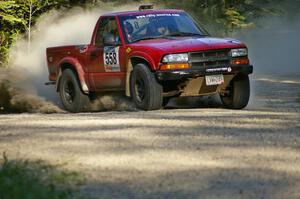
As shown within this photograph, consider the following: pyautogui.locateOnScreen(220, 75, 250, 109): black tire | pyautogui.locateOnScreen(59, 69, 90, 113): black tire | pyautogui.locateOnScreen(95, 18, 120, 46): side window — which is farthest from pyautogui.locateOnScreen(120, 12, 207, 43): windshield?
pyautogui.locateOnScreen(59, 69, 90, 113): black tire

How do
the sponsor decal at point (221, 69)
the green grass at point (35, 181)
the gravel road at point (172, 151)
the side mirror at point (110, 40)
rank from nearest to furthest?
the green grass at point (35, 181) < the gravel road at point (172, 151) < the sponsor decal at point (221, 69) < the side mirror at point (110, 40)

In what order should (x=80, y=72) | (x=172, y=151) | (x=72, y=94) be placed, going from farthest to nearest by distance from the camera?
(x=72, y=94), (x=80, y=72), (x=172, y=151)

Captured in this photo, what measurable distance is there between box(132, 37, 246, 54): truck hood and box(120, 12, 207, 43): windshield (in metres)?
0.33

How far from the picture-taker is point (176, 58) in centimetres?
1088

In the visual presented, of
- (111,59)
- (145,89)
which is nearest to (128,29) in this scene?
(111,59)

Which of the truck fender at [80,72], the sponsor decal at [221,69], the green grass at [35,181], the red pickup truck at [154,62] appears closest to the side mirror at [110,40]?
the red pickup truck at [154,62]

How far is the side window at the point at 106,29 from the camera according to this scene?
12.2m

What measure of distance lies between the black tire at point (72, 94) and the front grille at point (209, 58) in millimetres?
→ 3006

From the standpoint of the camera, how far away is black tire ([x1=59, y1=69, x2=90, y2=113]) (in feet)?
43.2

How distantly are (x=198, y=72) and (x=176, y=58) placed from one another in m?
0.43

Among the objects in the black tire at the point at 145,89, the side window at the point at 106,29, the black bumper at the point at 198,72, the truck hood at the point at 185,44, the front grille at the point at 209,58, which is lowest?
the black tire at the point at 145,89

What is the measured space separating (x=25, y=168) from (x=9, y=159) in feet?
2.03

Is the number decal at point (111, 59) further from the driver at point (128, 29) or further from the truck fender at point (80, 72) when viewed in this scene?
the truck fender at point (80, 72)

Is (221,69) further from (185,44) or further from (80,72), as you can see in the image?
(80,72)
